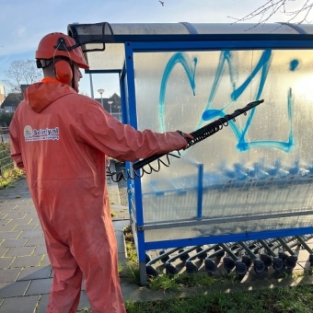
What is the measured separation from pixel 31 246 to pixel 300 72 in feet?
13.1

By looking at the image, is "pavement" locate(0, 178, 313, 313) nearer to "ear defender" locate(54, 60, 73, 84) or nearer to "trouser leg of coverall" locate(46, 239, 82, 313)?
"trouser leg of coverall" locate(46, 239, 82, 313)

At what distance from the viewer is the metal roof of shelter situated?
2336mm

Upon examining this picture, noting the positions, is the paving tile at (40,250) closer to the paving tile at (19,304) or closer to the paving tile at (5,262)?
the paving tile at (5,262)

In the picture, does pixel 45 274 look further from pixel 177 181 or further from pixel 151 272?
pixel 177 181

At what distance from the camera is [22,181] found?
8.82 m

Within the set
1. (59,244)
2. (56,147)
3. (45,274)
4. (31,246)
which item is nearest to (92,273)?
(59,244)

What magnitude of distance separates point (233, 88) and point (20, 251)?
340 cm

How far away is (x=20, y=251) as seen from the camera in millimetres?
3941

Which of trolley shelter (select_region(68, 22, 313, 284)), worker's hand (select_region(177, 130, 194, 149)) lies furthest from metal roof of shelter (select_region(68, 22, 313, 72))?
worker's hand (select_region(177, 130, 194, 149))

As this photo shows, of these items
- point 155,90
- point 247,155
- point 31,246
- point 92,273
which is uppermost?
point 155,90

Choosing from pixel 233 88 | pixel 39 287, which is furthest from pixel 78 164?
pixel 39 287

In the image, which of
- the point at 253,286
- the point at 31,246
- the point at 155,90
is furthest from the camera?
the point at 31,246

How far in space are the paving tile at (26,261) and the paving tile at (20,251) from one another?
0.11 meters

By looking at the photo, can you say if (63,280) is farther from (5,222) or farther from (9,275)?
(5,222)
